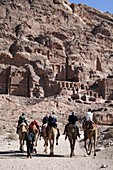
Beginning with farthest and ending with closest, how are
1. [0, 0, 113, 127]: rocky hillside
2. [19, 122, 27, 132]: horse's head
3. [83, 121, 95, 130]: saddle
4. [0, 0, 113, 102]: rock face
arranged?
[0, 0, 113, 102]: rock face < [0, 0, 113, 127]: rocky hillside < [19, 122, 27, 132]: horse's head < [83, 121, 95, 130]: saddle

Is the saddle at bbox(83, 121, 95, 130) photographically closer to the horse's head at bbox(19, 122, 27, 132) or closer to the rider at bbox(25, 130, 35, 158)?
the rider at bbox(25, 130, 35, 158)

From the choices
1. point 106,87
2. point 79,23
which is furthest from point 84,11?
point 106,87

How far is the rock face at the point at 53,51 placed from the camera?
71812 millimetres

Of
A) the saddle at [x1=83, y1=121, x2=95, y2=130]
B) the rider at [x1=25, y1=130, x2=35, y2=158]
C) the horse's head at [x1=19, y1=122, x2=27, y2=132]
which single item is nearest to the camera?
the rider at [x1=25, y1=130, x2=35, y2=158]

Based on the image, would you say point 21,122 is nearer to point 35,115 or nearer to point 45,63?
point 35,115

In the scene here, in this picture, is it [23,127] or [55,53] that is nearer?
[23,127]

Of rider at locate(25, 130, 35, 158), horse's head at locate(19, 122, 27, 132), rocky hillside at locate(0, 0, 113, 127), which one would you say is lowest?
rider at locate(25, 130, 35, 158)

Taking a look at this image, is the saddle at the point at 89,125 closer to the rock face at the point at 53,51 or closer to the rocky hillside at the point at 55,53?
the rocky hillside at the point at 55,53

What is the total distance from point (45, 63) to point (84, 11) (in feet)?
165

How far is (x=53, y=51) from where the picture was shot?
83.7 meters

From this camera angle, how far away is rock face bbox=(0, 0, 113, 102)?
71.8m

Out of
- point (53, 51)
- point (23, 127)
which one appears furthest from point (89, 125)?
point (53, 51)

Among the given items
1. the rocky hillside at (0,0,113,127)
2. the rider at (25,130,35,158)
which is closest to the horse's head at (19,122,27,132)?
the rider at (25,130,35,158)

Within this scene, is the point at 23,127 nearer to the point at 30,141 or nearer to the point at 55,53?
the point at 30,141
